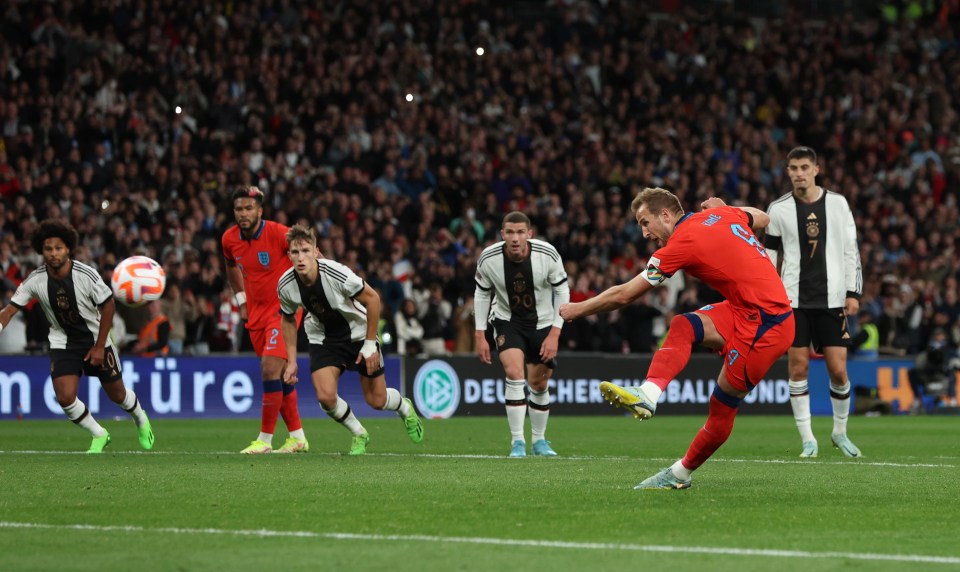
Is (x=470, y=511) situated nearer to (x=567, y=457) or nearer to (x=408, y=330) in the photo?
(x=567, y=457)

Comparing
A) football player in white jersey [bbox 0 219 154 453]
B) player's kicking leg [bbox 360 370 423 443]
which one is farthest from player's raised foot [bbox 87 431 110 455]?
player's kicking leg [bbox 360 370 423 443]

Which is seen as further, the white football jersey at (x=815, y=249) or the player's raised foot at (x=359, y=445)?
the player's raised foot at (x=359, y=445)

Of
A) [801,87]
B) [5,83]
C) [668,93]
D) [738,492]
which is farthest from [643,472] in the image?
[801,87]

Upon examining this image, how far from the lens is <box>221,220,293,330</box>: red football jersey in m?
14.2

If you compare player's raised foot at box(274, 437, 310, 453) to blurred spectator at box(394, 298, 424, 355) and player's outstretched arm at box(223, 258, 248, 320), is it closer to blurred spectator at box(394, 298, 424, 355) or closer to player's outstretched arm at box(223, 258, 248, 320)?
player's outstretched arm at box(223, 258, 248, 320)

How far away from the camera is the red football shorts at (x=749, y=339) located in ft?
29.2

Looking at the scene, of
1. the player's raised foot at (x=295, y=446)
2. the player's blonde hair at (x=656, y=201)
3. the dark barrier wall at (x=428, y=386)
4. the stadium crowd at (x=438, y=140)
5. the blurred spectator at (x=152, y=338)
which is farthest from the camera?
the stadium crowd at (x=438, y=140)

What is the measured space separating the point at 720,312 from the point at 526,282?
4.54 m

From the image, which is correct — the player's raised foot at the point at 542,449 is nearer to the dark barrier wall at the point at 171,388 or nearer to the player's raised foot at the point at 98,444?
the player's raised foot at the point at 98,444

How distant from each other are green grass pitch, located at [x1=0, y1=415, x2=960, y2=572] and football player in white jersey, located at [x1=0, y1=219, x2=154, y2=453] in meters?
0.64

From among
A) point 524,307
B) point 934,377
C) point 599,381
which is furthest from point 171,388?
point 934,377

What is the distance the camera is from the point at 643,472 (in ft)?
35.5

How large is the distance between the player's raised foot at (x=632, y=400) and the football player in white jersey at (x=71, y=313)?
6702 mm

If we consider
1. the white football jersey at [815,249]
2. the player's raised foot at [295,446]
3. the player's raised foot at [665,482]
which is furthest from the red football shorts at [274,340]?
the player's raised foot at [665,482]
